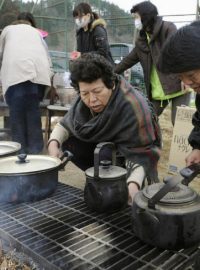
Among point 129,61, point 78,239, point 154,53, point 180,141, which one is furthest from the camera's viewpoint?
point 129,61

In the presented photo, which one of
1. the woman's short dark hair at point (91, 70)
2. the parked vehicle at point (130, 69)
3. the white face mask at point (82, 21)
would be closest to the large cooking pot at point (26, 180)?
the woman's short dark hair at point (91, 70)

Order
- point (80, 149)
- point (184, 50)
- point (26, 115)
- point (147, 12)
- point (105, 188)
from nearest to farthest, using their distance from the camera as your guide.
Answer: point (184, 50) < point (105, 188) < point (80, 149) < point (147, 12) < point (26, 115)

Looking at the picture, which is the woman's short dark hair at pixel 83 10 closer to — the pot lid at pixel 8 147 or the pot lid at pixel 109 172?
the pot lid at pixel 8 147

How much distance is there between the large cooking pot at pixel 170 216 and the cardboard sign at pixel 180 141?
109 inches

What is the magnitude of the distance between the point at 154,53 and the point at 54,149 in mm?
2066

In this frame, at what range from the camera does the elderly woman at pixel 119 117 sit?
7.60 feet

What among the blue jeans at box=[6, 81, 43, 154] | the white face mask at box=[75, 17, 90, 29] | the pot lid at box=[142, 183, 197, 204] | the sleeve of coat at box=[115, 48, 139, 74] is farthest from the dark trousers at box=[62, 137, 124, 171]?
the white face mask at box=[75, 17, 90, 29]

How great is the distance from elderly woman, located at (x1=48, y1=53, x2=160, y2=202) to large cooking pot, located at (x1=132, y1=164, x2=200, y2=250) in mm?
554

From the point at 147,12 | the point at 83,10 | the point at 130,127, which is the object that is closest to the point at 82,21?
the point at 83,10

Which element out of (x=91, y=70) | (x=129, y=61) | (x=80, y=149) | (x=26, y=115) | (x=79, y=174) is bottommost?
(x=79, y=174)

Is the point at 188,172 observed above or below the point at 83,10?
below

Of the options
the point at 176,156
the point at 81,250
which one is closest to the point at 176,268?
the point at 81,250

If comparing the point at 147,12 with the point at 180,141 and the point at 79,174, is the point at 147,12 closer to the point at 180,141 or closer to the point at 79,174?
the point at 180,141

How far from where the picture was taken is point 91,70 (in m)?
2.30
